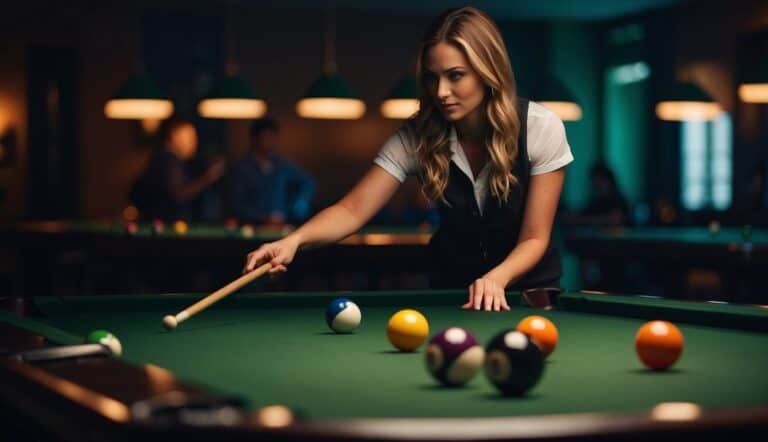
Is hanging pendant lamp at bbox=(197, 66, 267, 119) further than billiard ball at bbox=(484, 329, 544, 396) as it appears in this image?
Yes

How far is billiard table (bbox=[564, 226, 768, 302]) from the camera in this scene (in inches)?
241

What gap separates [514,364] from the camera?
1.72 metres

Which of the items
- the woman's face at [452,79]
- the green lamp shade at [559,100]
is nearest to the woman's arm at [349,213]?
the woman's face at [452,79]

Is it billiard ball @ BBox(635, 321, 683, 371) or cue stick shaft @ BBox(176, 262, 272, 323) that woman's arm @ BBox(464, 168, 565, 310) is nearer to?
cue stick shaft @ BBox(176, 262, 272, 323)

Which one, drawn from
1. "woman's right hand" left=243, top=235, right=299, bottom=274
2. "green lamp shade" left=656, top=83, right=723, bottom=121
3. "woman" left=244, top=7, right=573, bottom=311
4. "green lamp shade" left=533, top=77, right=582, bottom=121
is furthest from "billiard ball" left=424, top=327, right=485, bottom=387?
"green lamp shade" left=656, top=83, right=723, bottom=121

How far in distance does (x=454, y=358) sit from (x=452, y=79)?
141 cm

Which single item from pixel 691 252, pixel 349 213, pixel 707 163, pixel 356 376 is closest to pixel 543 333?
pixel 356 376

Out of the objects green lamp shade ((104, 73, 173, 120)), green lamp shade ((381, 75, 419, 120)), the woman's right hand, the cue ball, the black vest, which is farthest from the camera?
green lamp shade ((381, 75, 419, 120))

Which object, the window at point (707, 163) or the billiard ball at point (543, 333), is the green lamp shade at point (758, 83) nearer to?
the window at point (707, 163)

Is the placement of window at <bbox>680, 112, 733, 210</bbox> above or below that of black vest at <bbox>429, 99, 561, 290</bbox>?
above

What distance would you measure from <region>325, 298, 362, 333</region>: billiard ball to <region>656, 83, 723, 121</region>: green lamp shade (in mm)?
6272

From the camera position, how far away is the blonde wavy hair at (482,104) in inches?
123

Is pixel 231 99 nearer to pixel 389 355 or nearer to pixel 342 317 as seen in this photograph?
pixel 342 317

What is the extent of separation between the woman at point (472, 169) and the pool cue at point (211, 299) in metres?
0.06
